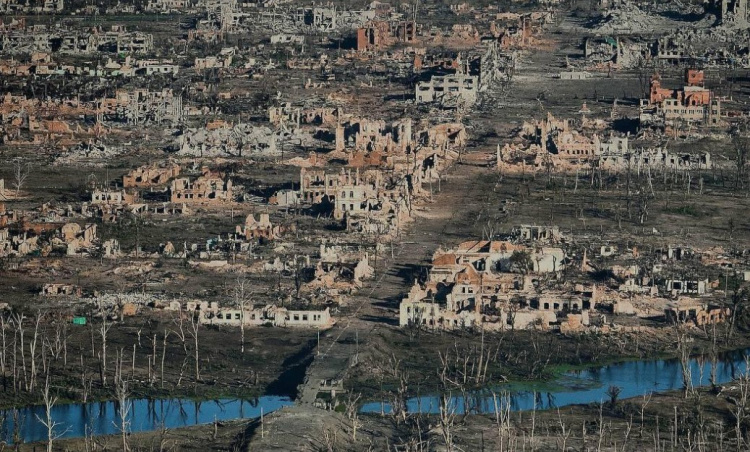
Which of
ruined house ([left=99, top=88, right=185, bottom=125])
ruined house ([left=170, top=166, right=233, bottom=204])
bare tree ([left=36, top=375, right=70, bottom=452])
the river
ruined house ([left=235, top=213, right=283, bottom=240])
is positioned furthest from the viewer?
ruined house ([left=99, top=88, right=185, bottom=125])

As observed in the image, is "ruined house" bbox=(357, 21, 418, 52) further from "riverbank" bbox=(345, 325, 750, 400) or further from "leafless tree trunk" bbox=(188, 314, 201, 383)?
"riverbank" bbox=(345, 325, 750, 400)

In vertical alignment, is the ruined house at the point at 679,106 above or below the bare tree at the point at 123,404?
below

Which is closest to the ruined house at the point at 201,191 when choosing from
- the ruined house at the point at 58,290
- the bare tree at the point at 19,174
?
the bare tree at the point at 19,174

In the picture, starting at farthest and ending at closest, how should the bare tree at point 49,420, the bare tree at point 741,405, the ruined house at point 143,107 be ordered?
the ruined house at point 143,107, the bare tree at point 741,405, the bare tree at point 49,420

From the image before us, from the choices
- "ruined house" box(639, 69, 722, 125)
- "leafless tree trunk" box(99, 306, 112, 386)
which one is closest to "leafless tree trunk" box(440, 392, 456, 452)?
"leafless tree trunk" box(99, 306, 112, 386)

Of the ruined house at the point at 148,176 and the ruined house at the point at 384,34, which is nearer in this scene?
the ruined house at the point at 148,176

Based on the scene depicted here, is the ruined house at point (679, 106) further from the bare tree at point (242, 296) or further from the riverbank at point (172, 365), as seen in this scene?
the riverbank at point (172, 365)
